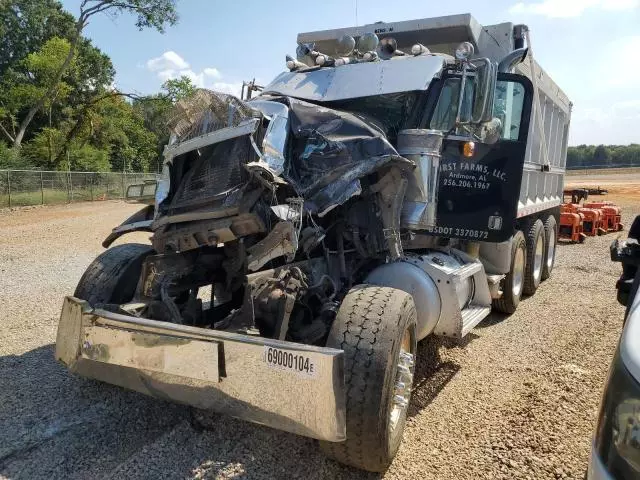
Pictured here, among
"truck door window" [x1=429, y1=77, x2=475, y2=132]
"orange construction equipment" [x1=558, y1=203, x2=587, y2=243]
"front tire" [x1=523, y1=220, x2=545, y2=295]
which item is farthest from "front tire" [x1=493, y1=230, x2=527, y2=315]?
"orange construction equipment" [x1=558, y1=203, x2=587, y2=243]

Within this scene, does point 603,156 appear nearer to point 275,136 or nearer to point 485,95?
point 485,95

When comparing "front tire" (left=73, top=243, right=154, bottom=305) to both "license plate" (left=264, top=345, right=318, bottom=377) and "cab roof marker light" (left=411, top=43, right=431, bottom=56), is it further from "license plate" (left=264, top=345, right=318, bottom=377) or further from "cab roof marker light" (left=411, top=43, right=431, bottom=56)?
"cab roof marker light" (left=411, top=43, right=431, bottom=56)

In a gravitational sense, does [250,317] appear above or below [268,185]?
below

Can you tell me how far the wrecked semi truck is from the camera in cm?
300

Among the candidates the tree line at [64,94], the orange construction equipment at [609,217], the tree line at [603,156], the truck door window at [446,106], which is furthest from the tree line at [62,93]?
the tree line at [603,156]

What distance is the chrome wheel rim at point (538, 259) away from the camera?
801 centimetres

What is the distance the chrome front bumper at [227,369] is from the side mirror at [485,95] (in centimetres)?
256

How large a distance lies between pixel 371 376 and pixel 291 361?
1.79 feet

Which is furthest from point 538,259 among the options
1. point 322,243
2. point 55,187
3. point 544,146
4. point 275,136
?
point 55,187

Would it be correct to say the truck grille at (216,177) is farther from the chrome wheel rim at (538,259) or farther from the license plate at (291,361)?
the chrome wheel rim at (538,259)

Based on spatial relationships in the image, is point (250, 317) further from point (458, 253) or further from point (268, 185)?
point (458, 253)

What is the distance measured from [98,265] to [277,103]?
1998 millimetres

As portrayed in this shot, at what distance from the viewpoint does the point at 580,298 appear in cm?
767

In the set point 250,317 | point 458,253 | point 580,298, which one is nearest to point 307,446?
point 250,317
